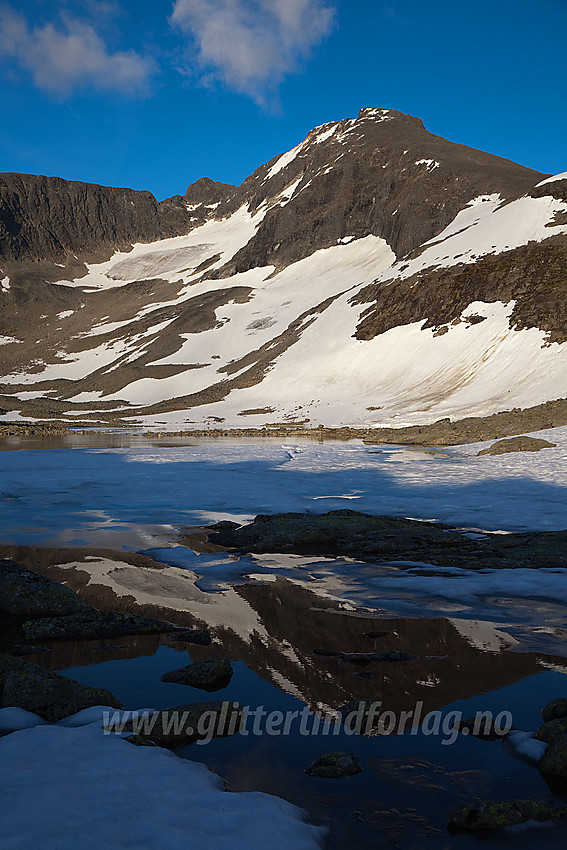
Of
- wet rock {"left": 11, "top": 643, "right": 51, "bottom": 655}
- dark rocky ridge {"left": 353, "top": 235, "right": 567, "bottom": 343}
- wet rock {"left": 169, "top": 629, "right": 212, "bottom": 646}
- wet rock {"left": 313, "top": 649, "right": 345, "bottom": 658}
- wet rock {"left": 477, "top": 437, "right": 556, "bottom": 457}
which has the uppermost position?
dark rocky ridge {"left": 353, "top": 235, "right": 567, "bottom": 343}

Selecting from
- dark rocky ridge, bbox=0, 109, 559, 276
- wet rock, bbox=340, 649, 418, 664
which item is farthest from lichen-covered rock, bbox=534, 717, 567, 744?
dark rocky ridge, bbox=0, 109, 559, 276

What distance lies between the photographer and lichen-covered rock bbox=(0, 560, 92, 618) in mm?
8031

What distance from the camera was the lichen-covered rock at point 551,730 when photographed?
181 inches

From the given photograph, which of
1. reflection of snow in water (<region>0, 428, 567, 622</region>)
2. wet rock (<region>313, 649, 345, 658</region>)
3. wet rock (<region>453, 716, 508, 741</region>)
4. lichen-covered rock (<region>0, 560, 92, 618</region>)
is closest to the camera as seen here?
wet rock (<region>453, 716, 508, 741</region>)

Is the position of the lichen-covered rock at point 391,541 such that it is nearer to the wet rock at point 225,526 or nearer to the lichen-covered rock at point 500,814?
the wet rock at point 225,526

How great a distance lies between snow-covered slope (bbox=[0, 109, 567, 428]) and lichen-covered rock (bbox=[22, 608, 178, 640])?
42.0 m

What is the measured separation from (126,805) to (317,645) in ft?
11.3

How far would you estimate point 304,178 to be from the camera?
512 ft

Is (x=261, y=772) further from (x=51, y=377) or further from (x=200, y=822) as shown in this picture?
(x=51, y=377)

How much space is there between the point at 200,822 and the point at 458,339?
209ft

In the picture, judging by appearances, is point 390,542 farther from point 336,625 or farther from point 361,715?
point 361,715

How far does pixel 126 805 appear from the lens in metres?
3.70

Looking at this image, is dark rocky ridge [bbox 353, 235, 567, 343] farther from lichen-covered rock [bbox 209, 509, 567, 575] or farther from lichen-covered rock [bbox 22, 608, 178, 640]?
lichen-covered rock [bbox 22, 608, 178, 640]

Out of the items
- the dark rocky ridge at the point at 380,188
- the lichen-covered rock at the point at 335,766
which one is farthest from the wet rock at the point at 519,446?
the dark rocky ridge at the point at 380,188
